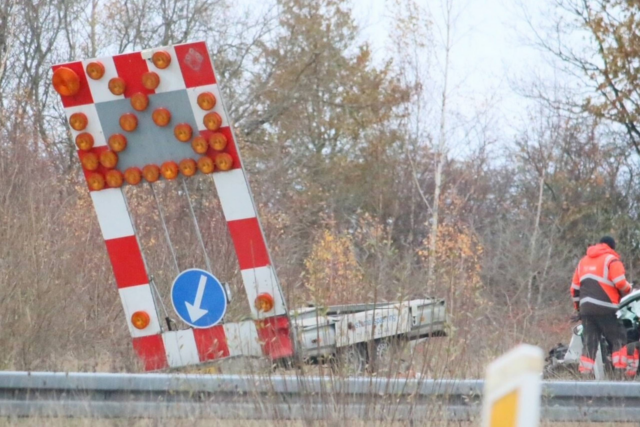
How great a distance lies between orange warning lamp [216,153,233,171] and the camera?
6395mm

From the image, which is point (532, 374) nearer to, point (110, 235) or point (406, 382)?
point (406, 382)

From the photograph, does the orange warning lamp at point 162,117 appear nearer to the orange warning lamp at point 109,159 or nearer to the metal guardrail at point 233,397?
the orange warning lamp at point 109,159

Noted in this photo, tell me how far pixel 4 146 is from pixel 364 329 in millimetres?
5723

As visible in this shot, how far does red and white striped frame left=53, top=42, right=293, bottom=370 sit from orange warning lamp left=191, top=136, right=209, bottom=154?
7 centimetres

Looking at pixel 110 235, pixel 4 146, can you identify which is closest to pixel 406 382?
pixel 110 235

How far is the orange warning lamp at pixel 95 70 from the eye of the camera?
21.0ft

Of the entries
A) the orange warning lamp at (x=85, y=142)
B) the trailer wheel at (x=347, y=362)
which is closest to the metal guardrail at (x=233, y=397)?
the trailer wheel at (x=347, y=362)

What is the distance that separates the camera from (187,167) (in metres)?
6.33

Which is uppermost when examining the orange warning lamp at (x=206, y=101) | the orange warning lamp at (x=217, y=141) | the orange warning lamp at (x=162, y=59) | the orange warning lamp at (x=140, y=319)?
the orange warning lamp at (x=162, y=59)

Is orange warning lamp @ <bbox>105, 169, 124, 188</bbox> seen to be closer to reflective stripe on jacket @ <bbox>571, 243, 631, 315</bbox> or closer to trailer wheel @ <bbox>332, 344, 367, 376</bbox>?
trailer wheel @ <bbox>332, 344, 367, 376</bbox>

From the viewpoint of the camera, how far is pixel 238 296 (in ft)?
31.9

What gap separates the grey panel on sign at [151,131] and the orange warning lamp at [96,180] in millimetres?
142

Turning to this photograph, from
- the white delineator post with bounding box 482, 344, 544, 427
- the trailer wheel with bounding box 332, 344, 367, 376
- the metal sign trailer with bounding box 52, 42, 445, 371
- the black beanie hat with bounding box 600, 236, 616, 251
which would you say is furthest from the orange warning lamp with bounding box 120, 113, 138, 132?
the black beanie hat with bounding box 600, 236, 616, 251

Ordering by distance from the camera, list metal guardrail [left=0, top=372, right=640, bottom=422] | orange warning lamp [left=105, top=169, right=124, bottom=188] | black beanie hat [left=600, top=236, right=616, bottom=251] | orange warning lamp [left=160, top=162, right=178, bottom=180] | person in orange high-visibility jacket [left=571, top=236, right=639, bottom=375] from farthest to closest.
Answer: black beanie hat [left=600, top=236, right=616, bottom=251]
person in orange high-visibility jacket [left=571, top=236, right=639, bottom=375]
orange warning lamp [left=105, top=169, right=124, bottom=188]
orange warning lamp [left=160, top=162, right=178, bottom=180]
metal guardrail [left=0, top=372, right=640, bottom=422]
